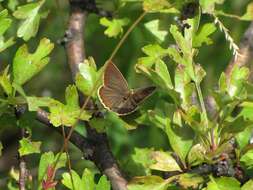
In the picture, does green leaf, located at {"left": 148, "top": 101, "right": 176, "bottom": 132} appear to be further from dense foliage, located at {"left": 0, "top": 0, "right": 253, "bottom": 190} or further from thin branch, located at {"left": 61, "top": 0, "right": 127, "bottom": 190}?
thin branch, located at {"left": 61, "top": 0, "right": 127, "bottom": 190}

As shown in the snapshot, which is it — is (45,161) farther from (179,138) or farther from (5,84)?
(179,138)

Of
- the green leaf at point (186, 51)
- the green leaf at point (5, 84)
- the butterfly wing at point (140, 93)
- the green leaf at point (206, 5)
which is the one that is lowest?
the butterfly wing at point (140, 93)

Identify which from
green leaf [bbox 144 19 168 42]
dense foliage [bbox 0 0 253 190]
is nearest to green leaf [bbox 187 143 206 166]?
dense foliage [bbox 0 0 253 190]

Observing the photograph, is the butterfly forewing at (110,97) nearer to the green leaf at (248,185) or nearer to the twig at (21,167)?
the twig at (21,167)

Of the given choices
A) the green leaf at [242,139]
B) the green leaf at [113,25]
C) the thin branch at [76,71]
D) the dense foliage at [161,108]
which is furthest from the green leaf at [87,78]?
the green leaf at [242,139]

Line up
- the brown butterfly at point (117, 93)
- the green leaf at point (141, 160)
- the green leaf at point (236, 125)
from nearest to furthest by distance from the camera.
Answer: the green leaf at point (236, 125) < the brown butterfly at point (117, 93) < the green leaf at point (141, 160)

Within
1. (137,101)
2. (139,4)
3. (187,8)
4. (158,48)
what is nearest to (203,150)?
(137,101)

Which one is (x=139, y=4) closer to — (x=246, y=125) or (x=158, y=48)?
(x=158, y=48)
